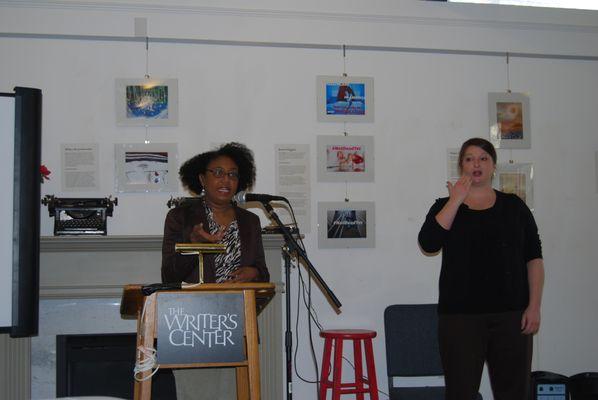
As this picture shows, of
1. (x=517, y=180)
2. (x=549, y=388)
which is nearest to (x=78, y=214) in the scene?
(x=517, y=180)

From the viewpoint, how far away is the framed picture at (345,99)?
14.1 feet

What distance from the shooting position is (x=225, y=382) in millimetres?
2596

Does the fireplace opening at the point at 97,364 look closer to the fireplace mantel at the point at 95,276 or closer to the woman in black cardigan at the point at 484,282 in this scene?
the fireplace mantel at the point at 95,276

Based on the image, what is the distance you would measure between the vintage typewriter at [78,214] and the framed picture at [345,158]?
1307 mm

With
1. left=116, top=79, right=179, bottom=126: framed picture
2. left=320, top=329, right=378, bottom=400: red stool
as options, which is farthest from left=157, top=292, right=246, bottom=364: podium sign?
left=116, top=79, right=179, bottom=126: framed picture

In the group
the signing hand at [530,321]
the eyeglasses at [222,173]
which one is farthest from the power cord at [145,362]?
the signing hand at [530,321]

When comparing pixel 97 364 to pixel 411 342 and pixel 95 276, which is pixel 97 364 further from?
pixel 411 342

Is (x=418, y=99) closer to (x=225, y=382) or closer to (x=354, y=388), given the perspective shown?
(x=354, y=388)

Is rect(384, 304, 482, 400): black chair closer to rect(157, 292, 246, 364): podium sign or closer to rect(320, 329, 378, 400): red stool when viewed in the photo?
rect(320, 329, 378, 400): red stool

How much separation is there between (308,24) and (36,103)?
2.87m

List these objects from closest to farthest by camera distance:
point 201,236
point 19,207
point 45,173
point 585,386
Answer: point 19,207 < point 201,236 < point 45,173 < point 585,386

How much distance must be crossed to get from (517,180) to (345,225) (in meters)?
1.20

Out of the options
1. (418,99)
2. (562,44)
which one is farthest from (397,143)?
(562,44)

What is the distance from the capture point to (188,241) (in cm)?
284
